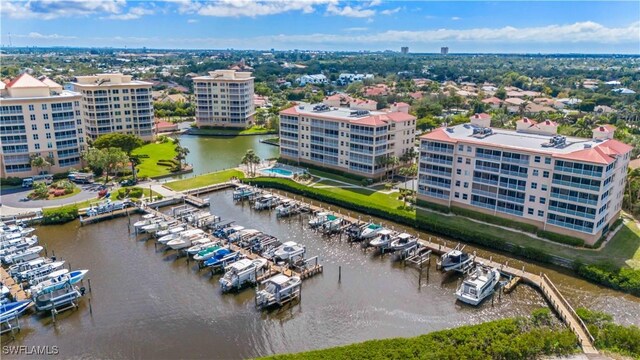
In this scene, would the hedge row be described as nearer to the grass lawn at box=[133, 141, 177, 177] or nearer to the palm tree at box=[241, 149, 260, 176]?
the palm tree at box=[241, 149, 260, 176]

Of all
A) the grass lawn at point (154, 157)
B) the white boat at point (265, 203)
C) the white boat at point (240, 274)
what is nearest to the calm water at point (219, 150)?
the grass lawn at point (154, 157)

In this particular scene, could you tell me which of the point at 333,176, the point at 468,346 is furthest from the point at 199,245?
the point at 333,176

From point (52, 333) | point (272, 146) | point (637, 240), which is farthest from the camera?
point (272, 146)

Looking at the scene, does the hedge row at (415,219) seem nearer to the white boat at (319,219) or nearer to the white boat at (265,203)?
the white boat at (265,203)

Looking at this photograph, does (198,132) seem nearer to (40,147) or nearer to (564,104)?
(40,147)

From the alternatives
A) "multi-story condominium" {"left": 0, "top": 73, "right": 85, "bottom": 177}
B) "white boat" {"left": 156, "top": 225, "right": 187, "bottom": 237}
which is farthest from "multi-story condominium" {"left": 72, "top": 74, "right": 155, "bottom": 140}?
"white boat" {"left": 156, "top": 225, "right": 187, "bottom": 237}

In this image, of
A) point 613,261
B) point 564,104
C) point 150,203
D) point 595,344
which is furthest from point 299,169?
point 564,104
